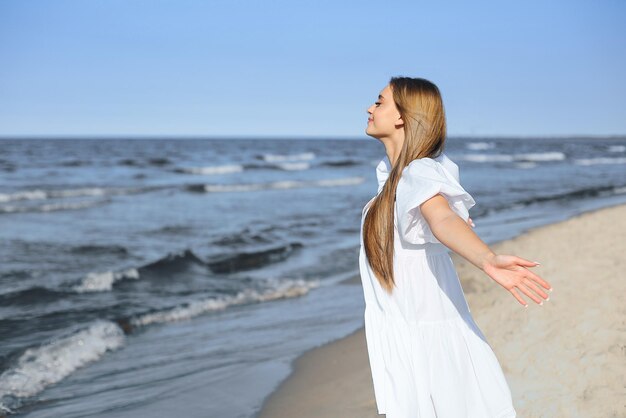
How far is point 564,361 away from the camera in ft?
14.3

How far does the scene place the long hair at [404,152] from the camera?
92.2 inches

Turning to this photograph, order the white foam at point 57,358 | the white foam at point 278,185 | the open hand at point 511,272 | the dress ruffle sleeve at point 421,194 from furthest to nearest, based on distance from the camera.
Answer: the white foam at point 278,185
the white foam at point 57,358
the dress ruffle sleeve at point 421,194
the open hand at point 511,272

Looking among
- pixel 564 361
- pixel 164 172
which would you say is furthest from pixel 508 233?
pixel 164 172

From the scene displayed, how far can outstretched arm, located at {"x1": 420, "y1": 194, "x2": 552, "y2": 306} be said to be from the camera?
1.97 metres

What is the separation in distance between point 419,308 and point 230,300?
6589 mm

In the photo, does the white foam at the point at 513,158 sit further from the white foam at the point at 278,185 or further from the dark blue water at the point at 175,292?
the dark blue water at the point at 175,292

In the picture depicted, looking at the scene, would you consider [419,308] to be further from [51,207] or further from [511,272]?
[51,207]

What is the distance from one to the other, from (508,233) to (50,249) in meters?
8.45

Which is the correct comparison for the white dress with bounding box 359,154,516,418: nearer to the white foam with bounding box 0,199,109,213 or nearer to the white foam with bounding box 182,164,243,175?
the white foam with bounding box 0,199,109,213

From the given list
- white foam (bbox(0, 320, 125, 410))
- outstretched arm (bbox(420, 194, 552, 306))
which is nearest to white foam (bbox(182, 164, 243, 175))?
white foam (bbox(0, 320, 125, 410))

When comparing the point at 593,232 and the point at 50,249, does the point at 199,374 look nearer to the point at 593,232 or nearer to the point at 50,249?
the point at 593,232

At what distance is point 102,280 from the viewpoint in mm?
9844

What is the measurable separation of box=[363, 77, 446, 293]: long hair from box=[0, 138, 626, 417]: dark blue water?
271cm

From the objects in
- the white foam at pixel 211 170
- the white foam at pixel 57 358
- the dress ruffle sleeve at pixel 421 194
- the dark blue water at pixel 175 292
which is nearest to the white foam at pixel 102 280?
the dark blue water at pixel 175 292
